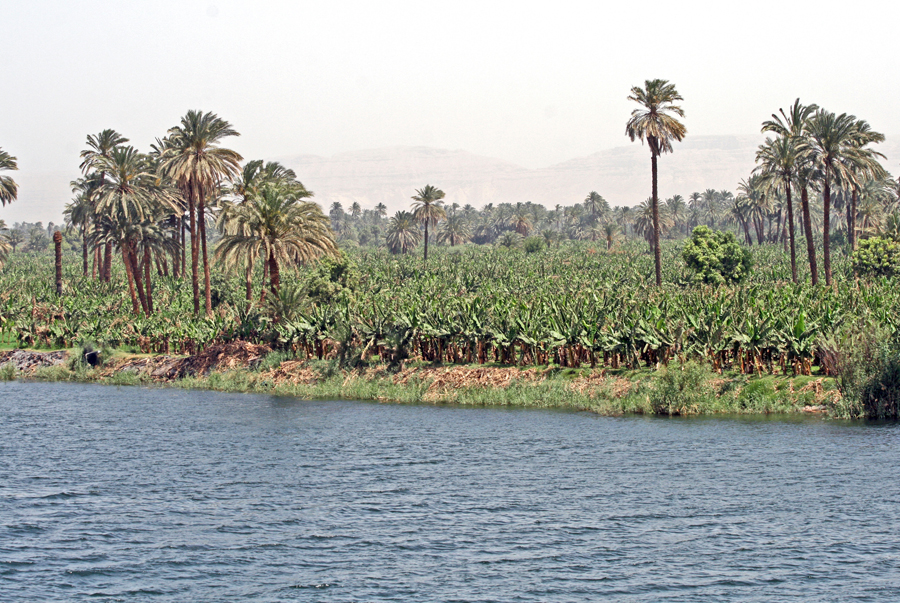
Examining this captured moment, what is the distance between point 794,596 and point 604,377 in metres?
28.6

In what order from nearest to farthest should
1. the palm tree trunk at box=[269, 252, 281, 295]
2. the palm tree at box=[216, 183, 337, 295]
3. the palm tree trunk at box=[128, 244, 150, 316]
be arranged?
the palm tree at box=[216, 183, 337, 295]
the palm tree trunk at box=[269, 252, 281, 295]
the palm tree trunk at box=[128, 244, 150, 316]

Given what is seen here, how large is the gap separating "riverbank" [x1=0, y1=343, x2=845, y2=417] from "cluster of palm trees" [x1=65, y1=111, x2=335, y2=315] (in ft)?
25.4

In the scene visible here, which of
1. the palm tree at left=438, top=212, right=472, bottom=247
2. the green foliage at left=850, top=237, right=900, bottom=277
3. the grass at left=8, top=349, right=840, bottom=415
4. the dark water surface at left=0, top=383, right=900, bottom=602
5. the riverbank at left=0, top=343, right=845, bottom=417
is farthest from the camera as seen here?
the palm tree at left=438, top=212, right=472, bottom=247

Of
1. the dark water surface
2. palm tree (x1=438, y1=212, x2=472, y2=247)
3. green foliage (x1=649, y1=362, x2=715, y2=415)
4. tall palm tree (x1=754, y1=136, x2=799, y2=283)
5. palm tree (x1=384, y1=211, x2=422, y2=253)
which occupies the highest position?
palm tree (x1=438, y1=212, x2=472, y2=247)

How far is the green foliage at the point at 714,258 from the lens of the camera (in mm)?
84188

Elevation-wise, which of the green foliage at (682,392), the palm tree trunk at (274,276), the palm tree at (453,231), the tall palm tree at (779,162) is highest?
the palm tree at (453,231)

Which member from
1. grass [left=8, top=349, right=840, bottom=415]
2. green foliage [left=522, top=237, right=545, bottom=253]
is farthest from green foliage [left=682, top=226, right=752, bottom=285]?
green foliage [left=522, top=237, right=545, bottom=253]

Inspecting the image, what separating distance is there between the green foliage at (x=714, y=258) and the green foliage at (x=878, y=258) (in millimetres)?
10539

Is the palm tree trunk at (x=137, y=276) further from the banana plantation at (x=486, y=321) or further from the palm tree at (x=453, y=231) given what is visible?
the palm tree at (x=453, y=231)

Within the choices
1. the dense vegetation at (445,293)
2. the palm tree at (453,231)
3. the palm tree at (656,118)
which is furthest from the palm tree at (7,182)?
the palm tree at (453,231)

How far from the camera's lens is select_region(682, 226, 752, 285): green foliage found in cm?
8419

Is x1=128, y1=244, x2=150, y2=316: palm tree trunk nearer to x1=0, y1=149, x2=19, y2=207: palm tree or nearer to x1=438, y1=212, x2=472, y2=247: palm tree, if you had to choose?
x1=0, y1=149, x2=19, y2=207: palm tree

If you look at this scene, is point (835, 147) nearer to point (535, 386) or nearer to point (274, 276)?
point (535, 386)

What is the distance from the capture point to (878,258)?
81.0 m
